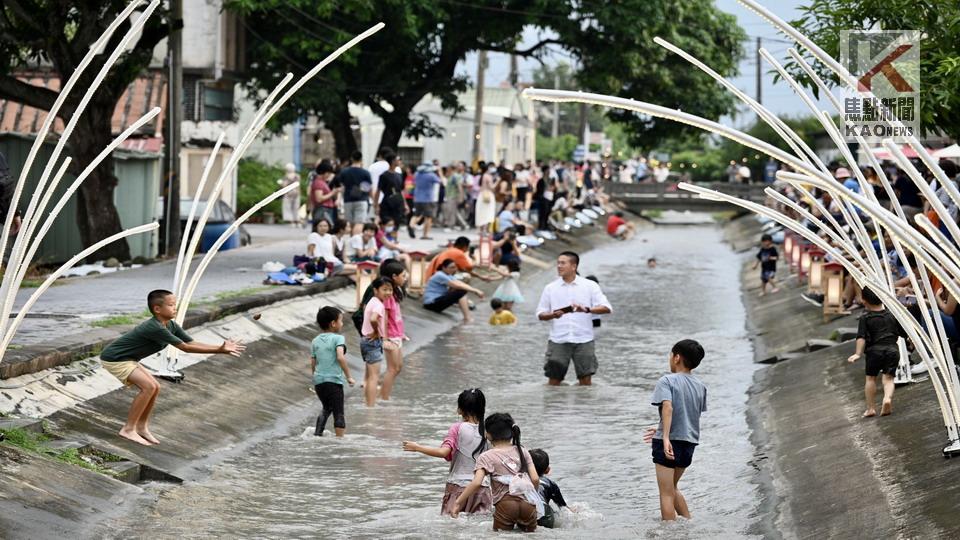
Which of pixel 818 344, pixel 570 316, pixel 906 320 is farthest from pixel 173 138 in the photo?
pixel 906 320

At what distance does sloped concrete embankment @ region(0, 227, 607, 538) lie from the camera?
10500 mm

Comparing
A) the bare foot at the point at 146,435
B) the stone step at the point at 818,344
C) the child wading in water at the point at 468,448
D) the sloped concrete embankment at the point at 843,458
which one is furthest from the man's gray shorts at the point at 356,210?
the child wading in water at the point at 468,448

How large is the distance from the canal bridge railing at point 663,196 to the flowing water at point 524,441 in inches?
1585

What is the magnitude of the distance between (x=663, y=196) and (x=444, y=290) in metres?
44.4

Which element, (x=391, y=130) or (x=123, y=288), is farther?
(x=391, y=130)

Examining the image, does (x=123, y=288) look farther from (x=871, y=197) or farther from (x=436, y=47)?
(x=436, y=47)

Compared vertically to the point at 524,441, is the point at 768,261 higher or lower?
higher

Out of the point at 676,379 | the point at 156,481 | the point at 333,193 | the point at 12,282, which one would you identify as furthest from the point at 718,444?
the point at 333,193

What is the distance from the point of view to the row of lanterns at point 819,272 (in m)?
22.6

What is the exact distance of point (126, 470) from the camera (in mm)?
11914

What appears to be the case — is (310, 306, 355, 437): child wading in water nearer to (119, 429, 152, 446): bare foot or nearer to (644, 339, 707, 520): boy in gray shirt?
(119, 429, 152, 446): bare foot

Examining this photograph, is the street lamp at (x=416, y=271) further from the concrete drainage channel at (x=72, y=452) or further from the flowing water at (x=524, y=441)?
the concrete drainage channel at (x=72, y=452)

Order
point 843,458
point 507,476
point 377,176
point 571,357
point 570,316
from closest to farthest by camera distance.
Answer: point 507,476
point 843,458
point 570,316
point 571,357
point 377,176

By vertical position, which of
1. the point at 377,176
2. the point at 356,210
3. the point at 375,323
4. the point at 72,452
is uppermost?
the point at 377,176
